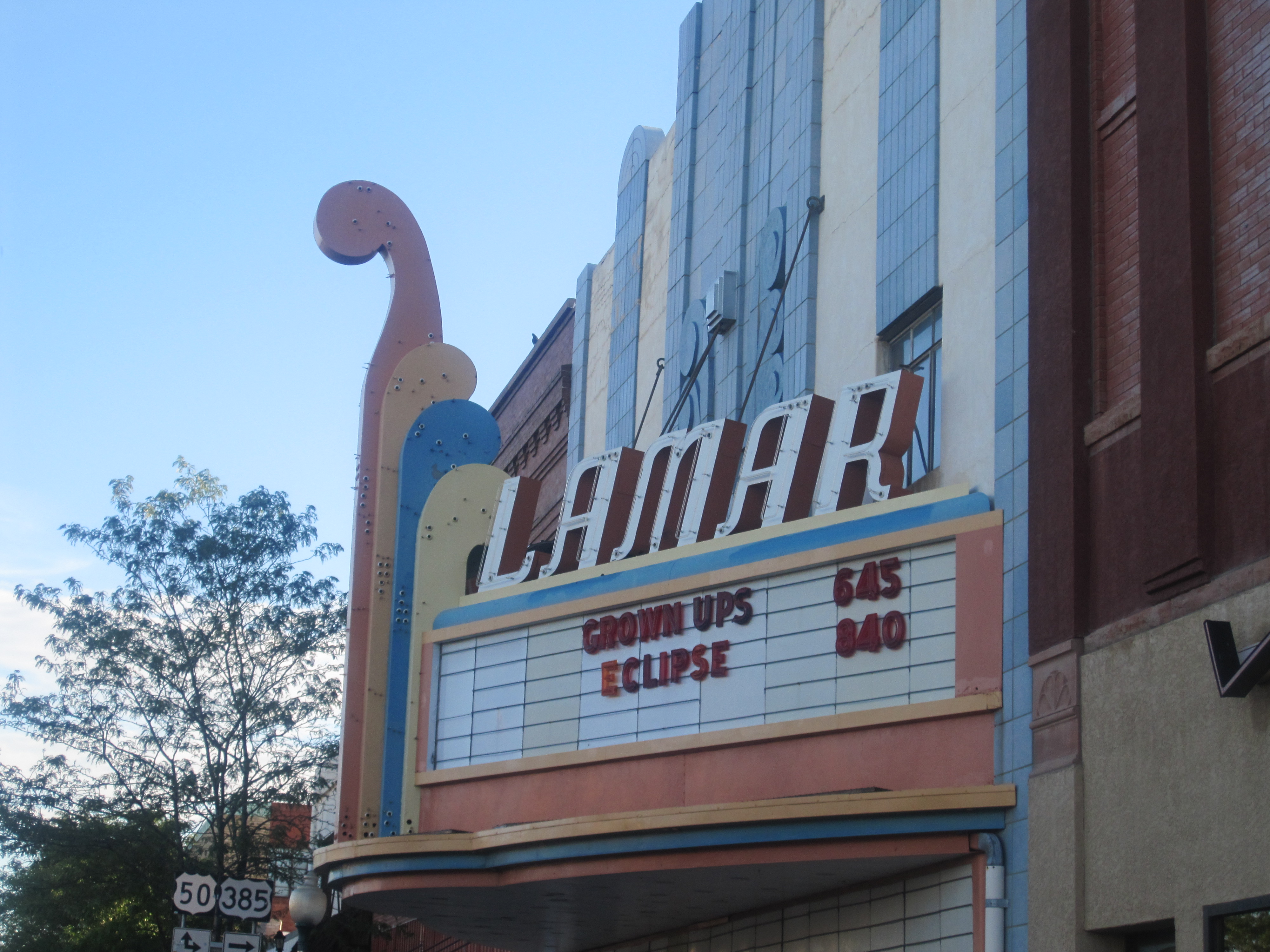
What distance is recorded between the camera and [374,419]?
2031cm

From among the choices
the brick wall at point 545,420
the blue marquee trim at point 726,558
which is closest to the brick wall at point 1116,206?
the blue marquee trim at point 726,558

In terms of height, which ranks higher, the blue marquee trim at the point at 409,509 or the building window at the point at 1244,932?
the blue marquee trim at the point at 409,509

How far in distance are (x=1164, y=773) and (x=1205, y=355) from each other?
302 cm

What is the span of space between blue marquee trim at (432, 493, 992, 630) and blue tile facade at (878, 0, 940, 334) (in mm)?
3026

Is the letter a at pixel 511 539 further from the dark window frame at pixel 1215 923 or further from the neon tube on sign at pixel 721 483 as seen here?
the dark window frame at pixel 1215 923

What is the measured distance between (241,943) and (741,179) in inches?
468

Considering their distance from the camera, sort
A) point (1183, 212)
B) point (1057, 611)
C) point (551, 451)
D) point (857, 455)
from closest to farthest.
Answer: point (1183, 212) < point (1057, 611) < point (857, 455) < point (551, 451)

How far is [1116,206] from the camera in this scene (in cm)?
1321

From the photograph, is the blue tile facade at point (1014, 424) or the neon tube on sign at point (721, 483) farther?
the neon tube on sign at point (721, 483)

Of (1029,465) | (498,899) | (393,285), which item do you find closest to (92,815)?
(393,285)

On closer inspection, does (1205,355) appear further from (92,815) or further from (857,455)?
(92,815)

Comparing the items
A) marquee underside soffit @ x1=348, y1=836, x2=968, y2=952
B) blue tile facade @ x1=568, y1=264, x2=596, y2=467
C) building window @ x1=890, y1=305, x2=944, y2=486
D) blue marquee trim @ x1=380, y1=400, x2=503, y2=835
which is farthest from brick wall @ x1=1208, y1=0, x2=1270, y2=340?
blue tile facade @ x1=568, y1=264, x2=596, y2=467

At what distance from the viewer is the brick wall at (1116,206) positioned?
12.7 m

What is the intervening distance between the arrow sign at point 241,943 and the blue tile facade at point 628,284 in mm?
9161
